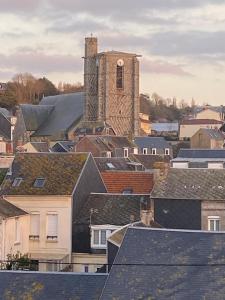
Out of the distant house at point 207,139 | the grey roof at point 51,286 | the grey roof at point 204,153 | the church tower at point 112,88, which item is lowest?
the distant house at point 207,139

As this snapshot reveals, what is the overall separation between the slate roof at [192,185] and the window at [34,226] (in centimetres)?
521

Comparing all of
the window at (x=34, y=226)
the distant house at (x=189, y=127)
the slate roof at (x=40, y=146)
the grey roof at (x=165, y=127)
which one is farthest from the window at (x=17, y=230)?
the grey roof at (x=165, y=127)

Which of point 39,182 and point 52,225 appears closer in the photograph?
point 52,225

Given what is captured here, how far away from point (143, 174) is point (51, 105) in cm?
7383

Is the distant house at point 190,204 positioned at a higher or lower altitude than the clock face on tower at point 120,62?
lower

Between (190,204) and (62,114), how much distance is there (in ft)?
249

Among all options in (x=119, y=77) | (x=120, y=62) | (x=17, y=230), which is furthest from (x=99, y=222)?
(x=119, y=77)

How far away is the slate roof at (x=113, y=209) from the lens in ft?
104

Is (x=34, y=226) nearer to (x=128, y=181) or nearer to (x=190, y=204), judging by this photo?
(x=190, y=204)

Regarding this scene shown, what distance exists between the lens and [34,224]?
109 ft

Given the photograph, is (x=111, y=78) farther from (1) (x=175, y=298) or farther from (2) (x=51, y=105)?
(1) (x=175, y=298)

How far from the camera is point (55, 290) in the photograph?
1989 cm

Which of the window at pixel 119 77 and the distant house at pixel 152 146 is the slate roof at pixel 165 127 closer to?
the window at pixel 119 77

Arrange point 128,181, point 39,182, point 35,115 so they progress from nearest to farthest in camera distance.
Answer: point 39,182 < point 128,181 < point 35,115
